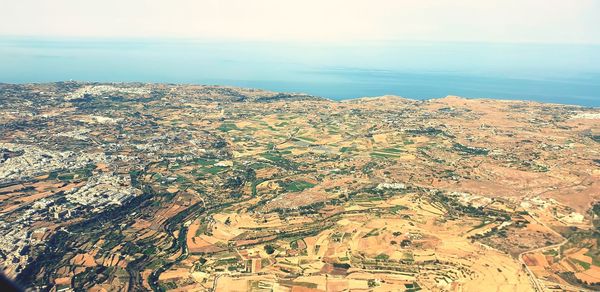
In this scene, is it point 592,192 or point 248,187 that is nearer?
point 592,192

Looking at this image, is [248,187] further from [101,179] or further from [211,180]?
[101,179]

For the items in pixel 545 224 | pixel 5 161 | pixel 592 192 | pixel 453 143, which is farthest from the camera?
pixel 453 143

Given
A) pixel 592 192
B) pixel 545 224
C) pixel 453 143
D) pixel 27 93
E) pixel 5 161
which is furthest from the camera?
pixel 27 93

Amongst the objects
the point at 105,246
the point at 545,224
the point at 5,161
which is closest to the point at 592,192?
the point at 545,224

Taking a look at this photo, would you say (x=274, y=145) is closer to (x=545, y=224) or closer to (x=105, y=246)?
(x=105, y=246)

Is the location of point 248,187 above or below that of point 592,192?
below

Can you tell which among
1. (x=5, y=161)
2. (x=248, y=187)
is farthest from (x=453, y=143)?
(x=5, y=161)

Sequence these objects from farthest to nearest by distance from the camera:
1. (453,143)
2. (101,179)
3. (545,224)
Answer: (453,143) < (101,179) < (545,224)
